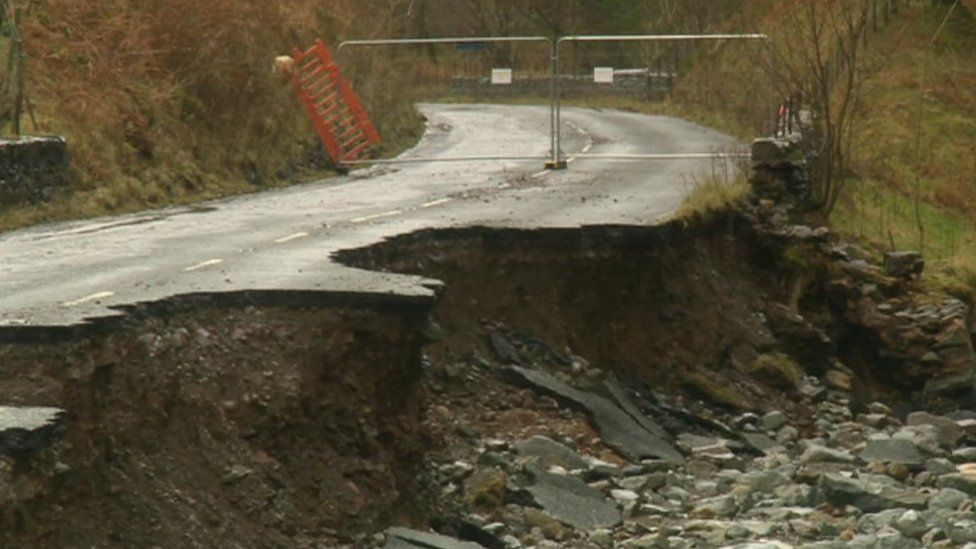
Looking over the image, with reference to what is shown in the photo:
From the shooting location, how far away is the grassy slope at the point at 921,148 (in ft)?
88.0

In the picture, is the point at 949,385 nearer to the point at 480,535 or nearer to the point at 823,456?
the point at 823,456

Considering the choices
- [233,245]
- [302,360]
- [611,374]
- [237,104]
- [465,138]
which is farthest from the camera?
[465,138]

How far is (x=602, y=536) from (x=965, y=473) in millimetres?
4697

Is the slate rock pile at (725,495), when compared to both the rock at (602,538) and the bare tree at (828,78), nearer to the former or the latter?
the rock at (602,538)

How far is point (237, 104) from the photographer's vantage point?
29.6 m

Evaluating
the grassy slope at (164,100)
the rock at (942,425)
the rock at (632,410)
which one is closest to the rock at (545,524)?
the rock at (632,410)

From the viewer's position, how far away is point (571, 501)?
574 inches

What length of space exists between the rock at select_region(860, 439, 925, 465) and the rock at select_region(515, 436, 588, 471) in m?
3.34

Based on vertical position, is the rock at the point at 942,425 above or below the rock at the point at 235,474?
below

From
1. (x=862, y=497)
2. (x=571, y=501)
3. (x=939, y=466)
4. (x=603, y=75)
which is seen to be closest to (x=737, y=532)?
(x=571, y=501)

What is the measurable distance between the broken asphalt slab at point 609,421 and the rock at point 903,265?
6.96m

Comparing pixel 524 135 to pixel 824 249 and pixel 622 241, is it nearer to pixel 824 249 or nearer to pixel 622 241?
pixel 824 249

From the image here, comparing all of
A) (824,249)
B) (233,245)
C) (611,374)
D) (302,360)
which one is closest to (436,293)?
(302,360)

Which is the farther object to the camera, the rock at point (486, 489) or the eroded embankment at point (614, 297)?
the eroded embankment at point (614, 297)
